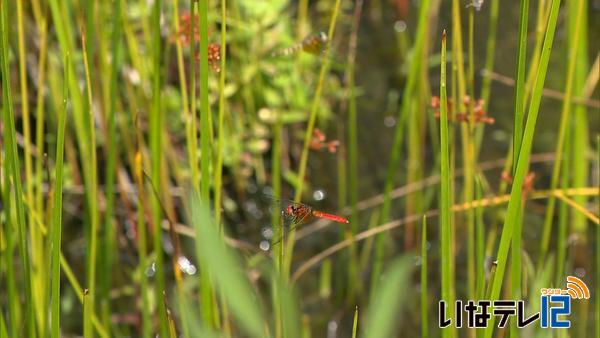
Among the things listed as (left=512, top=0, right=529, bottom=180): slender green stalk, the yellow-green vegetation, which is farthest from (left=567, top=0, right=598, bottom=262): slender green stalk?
(left=512, top=0, right=529, bottom=180): slender green stalk

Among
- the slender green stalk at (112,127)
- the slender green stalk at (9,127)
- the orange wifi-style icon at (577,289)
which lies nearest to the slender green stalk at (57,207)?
the slender green stalk at (9,127)

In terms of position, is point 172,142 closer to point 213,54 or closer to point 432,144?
point 432,144

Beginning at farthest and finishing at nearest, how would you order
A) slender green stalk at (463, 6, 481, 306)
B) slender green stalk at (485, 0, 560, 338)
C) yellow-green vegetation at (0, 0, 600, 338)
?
yellow-green vegetation at (0, 0, 600, 338) → slender green stalk at (463, 6, 481, 306) → slender green stalk at (485, 0, 560, 338)

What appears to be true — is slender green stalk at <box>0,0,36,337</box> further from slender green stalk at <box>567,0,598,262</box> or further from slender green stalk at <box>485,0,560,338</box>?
slender green stalk at <box>567,0,598,262</box>

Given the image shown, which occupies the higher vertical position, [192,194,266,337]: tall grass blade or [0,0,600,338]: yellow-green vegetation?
[0,0,600,338]: yellow-green vegetation

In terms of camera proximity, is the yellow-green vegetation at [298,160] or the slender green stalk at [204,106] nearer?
the slender green stalk at [204,106]

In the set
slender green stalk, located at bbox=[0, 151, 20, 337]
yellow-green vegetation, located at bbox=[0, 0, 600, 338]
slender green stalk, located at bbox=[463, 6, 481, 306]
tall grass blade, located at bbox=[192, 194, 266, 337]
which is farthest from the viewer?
yellow-green vegetation, located at bbox=[0, 0, 600, 338]

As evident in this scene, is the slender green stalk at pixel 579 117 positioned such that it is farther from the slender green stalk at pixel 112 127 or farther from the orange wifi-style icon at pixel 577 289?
the slender green stalk at pixel 112 127

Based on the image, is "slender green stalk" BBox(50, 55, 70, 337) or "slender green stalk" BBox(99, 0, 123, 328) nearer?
"slender green stalk" BBox(50, 55, 70, 337)

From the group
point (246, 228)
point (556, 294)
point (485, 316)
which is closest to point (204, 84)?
point (485, 316)
